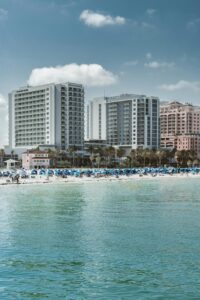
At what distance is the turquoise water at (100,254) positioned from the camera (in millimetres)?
21547

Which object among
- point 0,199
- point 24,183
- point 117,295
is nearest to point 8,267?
point 117,295

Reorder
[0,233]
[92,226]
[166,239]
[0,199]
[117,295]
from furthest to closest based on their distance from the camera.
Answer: [0,199] → [92,226] → [0,233] → [166,239] → [117,295]

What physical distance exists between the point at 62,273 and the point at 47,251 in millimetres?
5076

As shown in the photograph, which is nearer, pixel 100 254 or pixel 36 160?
pixel 100 254

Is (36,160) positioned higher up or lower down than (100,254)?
higher up

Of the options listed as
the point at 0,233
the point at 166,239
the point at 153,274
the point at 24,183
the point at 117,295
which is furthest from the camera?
the point at 24,183

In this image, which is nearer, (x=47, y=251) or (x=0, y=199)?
(x=47, y=251)

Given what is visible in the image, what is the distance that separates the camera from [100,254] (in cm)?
2797

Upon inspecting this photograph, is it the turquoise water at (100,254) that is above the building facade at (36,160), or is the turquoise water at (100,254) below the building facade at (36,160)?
below

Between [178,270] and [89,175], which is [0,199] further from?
[89,175]

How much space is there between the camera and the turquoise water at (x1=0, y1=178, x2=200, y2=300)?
21547mm

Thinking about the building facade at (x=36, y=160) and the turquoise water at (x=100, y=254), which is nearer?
the turquoise water at (x=100, y=254)

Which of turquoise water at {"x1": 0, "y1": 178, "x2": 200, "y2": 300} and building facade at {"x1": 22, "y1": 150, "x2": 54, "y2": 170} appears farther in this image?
building facade at {"x1": 22, "y1": 150, "x2": 54, "y2": 170}

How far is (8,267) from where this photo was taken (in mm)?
25047
